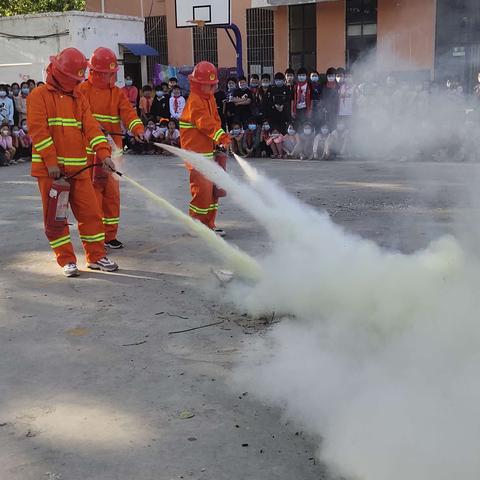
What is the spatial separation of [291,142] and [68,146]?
24.8 ft

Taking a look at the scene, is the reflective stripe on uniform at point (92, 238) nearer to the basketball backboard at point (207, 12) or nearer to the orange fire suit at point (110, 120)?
the orange fire suit at point (110, 120)

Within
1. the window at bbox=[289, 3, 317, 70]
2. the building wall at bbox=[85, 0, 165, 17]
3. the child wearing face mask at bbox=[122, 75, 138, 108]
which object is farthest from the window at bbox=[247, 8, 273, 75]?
the child wearing face mask at bbox=[122, 75, 138, 108]

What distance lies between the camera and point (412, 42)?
6.13 metres

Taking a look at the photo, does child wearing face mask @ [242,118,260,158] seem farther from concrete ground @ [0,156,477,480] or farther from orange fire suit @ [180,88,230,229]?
orange fire suit @ [180,88,230,229]

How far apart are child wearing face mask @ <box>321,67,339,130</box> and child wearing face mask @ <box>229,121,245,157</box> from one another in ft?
6.68

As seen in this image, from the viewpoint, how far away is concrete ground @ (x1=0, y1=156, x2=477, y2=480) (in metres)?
2.64

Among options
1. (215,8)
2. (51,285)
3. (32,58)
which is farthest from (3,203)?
(32,58)

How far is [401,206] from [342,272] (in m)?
3.82

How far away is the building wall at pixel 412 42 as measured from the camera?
5188 millimetres

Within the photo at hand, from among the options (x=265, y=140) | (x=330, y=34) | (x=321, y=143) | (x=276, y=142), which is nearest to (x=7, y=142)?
(x=265, y=140)

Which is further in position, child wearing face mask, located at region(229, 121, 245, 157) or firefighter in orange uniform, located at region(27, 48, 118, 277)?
child wearing face mask, located at region(229, 121, 245, 157)

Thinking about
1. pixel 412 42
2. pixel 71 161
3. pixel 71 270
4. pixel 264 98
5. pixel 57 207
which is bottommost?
pixel 71 270

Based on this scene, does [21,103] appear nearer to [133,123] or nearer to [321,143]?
[321,143]

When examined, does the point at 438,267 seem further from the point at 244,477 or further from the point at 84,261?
the point at 84,261
